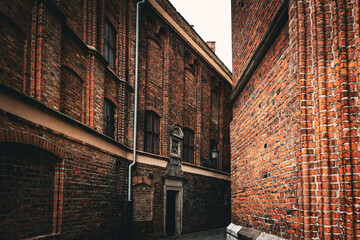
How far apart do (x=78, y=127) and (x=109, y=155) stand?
231cm

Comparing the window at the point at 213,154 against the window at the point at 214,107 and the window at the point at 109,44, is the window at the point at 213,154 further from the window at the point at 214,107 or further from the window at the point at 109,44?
the window at the point at 109,44

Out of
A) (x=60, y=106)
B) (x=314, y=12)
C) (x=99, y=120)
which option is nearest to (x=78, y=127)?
(x=60, y=106)

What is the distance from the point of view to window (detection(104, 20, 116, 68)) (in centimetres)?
1144

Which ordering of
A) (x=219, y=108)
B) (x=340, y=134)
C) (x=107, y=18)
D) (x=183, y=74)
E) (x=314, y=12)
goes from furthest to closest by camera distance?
(x=219, y=108) → (x=183, y=74) → (x=107, y=18) → (x=314, y=12) → (x=340, y=134)

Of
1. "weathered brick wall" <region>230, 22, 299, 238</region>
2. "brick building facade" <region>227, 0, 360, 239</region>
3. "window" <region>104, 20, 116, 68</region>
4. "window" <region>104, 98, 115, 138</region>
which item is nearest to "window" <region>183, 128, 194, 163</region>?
"window" <region>104, 98, 115, 138</region>

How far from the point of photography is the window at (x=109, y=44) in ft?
37.5

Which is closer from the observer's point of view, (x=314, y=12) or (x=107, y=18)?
(x=314, y=12)

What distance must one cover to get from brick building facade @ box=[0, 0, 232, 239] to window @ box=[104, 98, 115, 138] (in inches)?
2.2

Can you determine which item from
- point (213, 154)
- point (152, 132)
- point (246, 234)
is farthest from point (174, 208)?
point (246, 234)

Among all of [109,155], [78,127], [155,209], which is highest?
[78,127]

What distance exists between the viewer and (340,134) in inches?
137

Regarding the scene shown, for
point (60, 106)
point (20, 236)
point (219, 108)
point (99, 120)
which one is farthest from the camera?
point (219, 108)

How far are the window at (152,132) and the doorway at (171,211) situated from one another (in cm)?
244

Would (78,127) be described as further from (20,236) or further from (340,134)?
(340,134)
